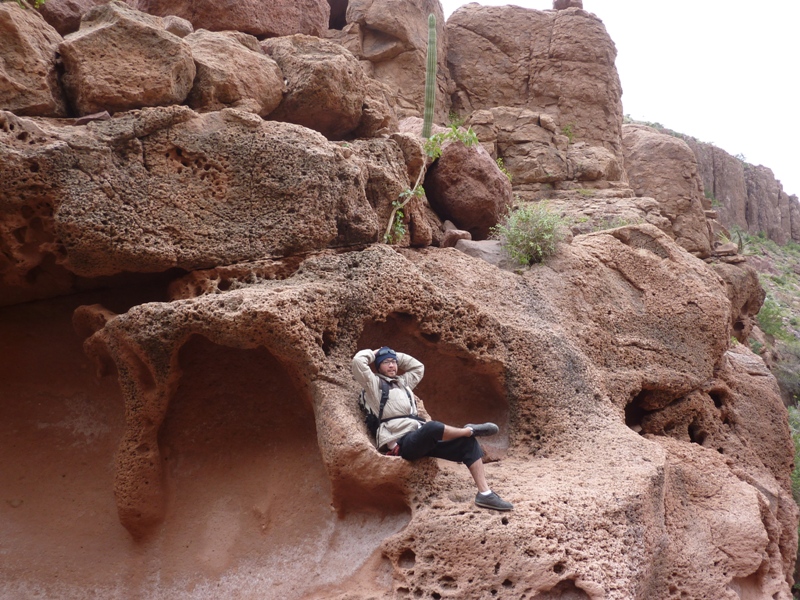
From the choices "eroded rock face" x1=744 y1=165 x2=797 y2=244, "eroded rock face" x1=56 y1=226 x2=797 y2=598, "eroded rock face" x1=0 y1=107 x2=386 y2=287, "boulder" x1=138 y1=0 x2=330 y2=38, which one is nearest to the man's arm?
"eroded rock face" x1=56 y1=226 x2=797 y2=598

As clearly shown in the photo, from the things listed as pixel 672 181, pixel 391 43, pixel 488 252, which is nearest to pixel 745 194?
pixel 672 181

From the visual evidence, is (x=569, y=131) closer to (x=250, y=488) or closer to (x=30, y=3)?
(x=30, y=3)

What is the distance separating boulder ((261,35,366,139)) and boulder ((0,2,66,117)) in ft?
6.58

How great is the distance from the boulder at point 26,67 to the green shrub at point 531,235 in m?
4.37

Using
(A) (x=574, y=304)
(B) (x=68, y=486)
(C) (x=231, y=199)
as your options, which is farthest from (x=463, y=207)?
(B) (x=68, y=486)

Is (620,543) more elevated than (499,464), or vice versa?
(620,543)

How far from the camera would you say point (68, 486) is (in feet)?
18.6

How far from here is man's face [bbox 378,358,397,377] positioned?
188 inches

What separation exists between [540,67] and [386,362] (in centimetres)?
956

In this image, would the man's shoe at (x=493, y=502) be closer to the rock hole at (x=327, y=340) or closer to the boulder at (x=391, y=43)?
the rock hole at (x=327, y=340)

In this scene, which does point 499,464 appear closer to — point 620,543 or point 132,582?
point 620,543

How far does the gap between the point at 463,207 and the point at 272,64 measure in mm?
2604

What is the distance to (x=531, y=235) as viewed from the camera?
7289mm

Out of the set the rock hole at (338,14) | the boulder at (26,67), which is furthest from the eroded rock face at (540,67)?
the boulder at (26,67)
